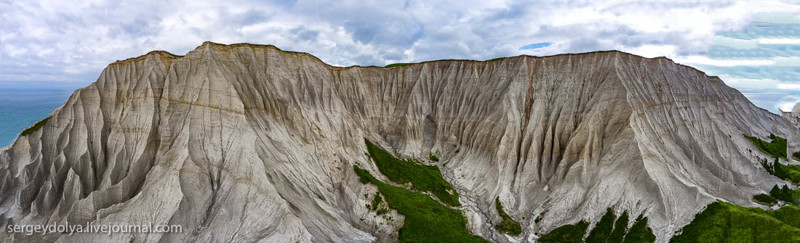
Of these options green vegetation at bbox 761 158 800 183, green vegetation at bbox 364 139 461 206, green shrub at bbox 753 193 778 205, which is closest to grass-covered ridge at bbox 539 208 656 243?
green vegetation at bbox 364 139 461 206

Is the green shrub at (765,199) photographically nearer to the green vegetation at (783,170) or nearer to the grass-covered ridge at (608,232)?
the green vegetation at (783,170)

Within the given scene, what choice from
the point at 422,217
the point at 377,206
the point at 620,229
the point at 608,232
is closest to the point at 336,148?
the point at 377,206

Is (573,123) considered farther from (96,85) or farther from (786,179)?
(96,85)

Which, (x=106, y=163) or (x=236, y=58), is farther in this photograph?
(x=236, y=58)

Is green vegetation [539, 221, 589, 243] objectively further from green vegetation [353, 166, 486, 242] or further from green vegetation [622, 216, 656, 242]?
green vegetation [353, 166, 486, 242]

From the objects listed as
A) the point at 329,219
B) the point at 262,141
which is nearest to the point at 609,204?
the point at 329,219

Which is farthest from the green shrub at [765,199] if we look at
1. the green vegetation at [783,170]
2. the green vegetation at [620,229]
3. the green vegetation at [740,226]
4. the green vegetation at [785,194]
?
the green vegetation at [620,229]

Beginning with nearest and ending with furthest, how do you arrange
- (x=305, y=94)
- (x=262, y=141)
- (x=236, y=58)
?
(x=262, y=141) → (x=236, y=58) → (x=305, y=94)
